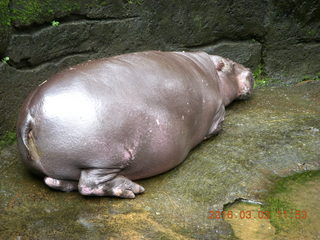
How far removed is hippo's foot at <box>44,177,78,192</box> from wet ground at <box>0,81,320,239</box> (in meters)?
0.06

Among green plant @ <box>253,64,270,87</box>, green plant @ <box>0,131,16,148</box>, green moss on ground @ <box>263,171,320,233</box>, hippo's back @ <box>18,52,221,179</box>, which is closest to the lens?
green moss on ground @ <box>263,171,320,233</box>

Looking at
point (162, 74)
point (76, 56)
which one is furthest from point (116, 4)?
point (162, 74)

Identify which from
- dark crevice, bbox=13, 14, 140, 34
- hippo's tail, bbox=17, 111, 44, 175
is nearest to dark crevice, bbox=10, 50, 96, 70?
dark crevice, bbox=13, 14, 140, 34

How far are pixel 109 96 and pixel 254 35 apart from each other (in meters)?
2.75

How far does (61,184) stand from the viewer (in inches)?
122

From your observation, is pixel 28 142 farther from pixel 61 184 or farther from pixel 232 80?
pixel 232 80

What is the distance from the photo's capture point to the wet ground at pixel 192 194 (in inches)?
107

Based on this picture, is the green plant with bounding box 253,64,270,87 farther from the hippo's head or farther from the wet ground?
the wet ground

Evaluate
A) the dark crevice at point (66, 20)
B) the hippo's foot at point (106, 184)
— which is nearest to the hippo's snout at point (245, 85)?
the dark crevice at point (66, 20)

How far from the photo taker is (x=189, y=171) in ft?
11.4

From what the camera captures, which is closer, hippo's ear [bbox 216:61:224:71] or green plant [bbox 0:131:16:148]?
green plant [bbox 0:131:16:148]

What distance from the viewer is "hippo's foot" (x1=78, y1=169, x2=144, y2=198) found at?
9.79ft

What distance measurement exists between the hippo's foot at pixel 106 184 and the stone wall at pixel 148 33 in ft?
3.96

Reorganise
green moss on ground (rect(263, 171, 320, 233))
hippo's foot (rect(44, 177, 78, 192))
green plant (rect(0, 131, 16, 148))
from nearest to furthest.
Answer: green moss on ground (rect(263, 171, 320, 233)) → hippo's foot (rect(44, 177, 78, 192)) → green plant (rect(0, 131, 16, 148))
